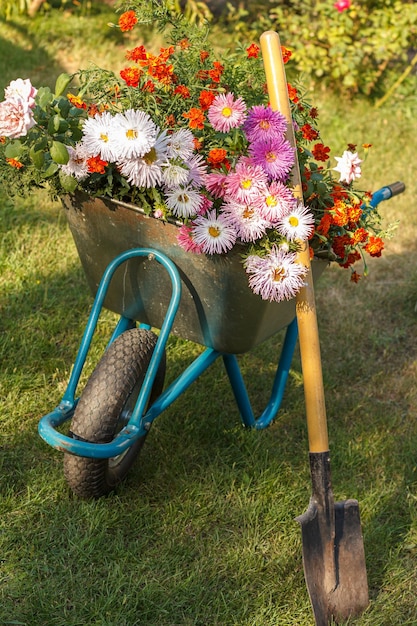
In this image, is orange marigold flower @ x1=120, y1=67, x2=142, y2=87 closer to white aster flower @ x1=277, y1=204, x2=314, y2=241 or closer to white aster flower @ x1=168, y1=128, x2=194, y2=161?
white aster flower @ x1=168, y1=128, x2=194, y2=161

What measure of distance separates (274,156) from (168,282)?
47cm

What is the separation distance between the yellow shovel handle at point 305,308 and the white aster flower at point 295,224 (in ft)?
0.12

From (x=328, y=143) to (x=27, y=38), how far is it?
1968mm

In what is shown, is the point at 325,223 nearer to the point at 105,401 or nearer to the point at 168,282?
the point at 168,282

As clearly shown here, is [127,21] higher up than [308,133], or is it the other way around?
[127,21]

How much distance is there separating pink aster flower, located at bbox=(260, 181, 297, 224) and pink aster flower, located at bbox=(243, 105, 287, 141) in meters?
0.11

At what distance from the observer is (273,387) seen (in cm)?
281

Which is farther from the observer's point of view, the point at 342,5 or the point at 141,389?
the point at 342,5

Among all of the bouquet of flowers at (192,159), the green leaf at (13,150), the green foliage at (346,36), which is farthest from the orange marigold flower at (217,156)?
the green foliage at (346,36)

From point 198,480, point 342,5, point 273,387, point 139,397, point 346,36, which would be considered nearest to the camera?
point 139,397

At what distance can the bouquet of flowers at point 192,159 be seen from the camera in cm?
193

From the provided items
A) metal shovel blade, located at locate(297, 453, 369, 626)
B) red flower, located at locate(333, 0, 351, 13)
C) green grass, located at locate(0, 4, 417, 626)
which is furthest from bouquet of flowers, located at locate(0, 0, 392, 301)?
red flower, located at locate(333, 0, 351, 13)

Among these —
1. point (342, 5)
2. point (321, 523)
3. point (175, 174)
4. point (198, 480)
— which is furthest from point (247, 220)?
point (342, 5)

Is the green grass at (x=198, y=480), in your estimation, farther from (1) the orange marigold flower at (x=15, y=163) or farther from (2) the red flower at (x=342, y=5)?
(2) the red flower at (x=342, y=5)
